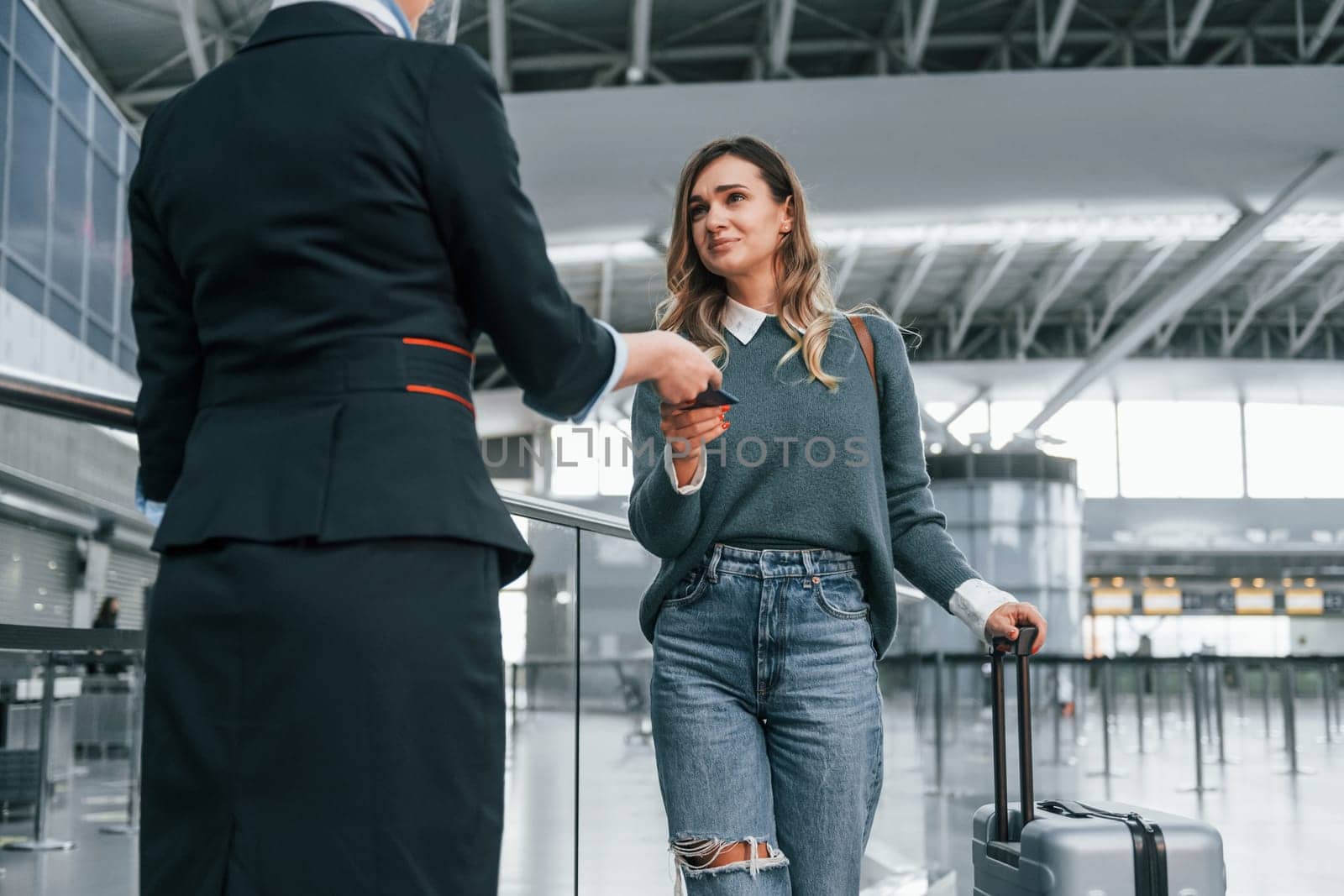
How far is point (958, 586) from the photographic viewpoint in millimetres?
2061

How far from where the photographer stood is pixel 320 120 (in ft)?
4.08

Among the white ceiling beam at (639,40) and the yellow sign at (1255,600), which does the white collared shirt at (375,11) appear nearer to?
the white ceiling beam at (639,40)

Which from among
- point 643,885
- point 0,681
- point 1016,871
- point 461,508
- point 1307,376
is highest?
point 1307,376

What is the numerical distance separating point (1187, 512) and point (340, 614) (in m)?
34.6

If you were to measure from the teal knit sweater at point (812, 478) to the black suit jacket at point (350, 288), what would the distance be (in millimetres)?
663

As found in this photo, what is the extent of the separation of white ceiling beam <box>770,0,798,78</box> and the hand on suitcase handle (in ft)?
43.1

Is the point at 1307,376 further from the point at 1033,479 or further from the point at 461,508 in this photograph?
the point at 461,508

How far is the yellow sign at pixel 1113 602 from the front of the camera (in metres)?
34.6

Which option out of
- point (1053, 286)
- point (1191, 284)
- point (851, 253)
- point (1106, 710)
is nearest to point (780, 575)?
point (1106, 710)

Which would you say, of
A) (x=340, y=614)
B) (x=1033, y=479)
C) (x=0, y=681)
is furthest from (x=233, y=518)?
(x=1033, y=479)

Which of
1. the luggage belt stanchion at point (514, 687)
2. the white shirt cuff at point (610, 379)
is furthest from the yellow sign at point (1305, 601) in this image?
the white shirt cuff at point (610, 379)

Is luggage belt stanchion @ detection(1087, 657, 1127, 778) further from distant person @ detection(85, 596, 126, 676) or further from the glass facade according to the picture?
the glass facade

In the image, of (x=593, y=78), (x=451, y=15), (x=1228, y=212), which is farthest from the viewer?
(x=1228, y=212)

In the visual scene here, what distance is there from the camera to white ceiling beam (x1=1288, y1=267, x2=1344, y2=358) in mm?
28656
